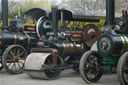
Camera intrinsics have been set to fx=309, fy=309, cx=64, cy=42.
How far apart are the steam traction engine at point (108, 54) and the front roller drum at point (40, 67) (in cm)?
112

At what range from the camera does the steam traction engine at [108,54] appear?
285 inches

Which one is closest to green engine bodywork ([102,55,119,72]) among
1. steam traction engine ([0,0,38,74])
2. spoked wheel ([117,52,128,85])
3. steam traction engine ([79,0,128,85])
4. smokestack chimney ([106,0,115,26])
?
steam traction engine ([79,0,128,85])

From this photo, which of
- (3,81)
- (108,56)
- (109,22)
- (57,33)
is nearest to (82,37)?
(57,33)

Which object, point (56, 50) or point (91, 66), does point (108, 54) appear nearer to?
point (91, 66)

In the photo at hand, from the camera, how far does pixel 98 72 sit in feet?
25.6

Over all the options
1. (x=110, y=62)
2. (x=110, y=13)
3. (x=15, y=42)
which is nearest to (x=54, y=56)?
(x=110, y=62)

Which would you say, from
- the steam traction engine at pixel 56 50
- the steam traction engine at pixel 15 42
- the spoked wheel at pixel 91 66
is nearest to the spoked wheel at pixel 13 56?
the steam traction engine at pixel 15 42

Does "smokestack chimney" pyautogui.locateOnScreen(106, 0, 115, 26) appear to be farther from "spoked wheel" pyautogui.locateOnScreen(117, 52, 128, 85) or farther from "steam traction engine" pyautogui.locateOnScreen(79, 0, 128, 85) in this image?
"spoked wheel" pyautogui.locateOnScreen(117, 52, 128, 85)

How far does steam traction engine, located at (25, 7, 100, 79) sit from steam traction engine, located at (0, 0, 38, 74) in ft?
1.96

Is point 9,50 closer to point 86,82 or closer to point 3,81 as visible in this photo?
point 3,81

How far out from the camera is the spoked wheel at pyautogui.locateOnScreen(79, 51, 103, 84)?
7.37 meters

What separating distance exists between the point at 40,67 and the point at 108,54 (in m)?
1.81

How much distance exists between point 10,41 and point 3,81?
1.95 metres

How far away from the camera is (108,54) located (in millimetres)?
7301
